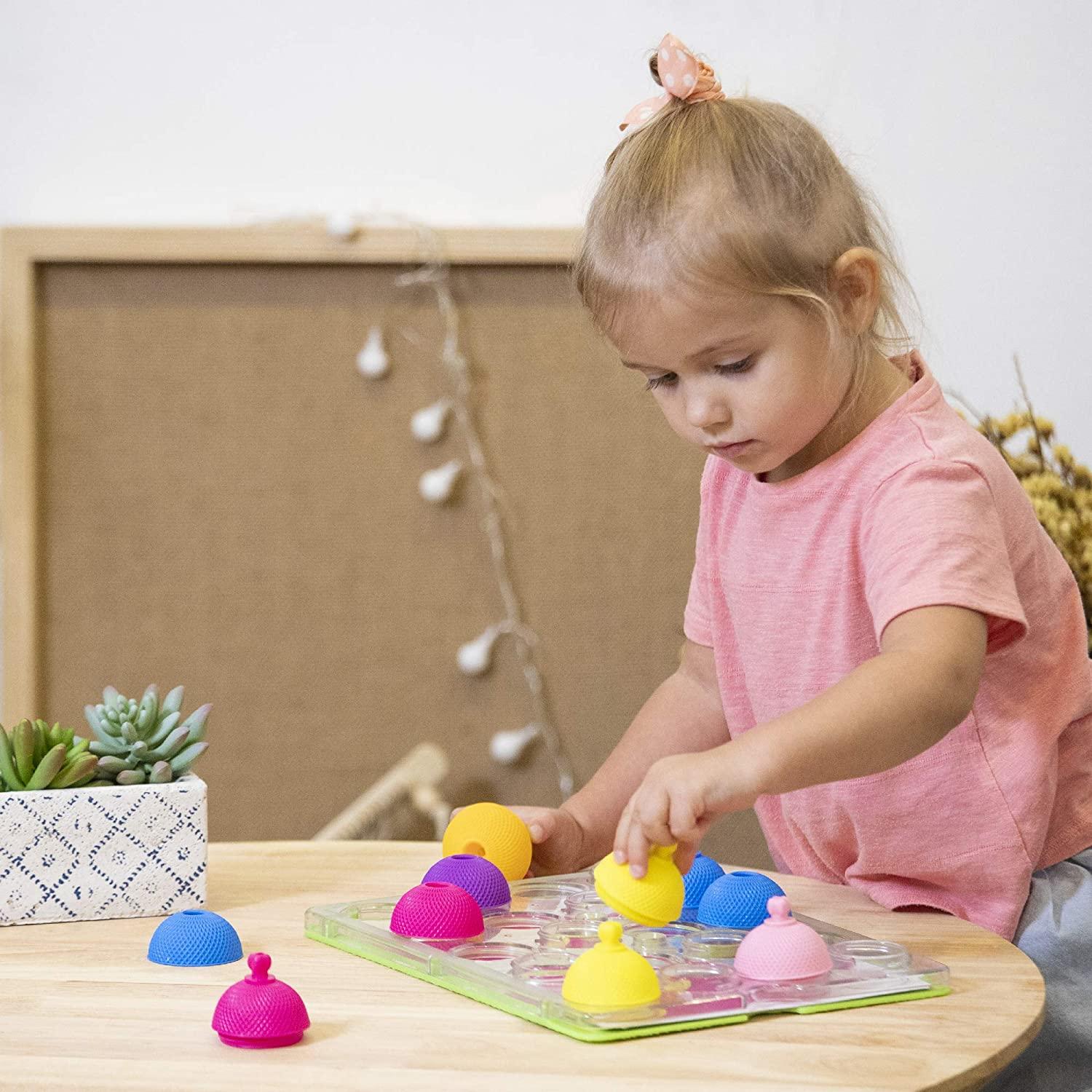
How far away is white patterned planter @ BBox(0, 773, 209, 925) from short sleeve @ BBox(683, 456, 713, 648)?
1.11 ft

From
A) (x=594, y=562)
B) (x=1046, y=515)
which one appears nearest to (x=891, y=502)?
(x=1046, y=515)

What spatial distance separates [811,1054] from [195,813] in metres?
0.33

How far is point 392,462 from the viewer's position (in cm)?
141

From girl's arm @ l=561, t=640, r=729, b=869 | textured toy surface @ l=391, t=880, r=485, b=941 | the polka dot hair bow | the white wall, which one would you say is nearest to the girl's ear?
the polka dot hair bow

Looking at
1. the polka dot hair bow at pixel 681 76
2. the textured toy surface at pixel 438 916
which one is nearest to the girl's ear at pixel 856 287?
the polka dot hair bow at pixel 681 76

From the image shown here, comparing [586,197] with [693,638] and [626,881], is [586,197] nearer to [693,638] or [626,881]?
[693,638]

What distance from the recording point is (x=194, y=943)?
1.93 ft

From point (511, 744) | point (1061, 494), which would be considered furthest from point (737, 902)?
point (511, 744)

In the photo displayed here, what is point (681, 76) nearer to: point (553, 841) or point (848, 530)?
point (848, 530)

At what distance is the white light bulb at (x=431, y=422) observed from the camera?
138 centimetres

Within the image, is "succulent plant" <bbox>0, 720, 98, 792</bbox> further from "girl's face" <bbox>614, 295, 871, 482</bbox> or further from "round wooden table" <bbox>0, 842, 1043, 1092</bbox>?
"girl's face" <bbox>614, 295, 871, 482</bbox>

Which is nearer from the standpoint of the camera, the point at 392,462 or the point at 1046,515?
the point at 1046,515

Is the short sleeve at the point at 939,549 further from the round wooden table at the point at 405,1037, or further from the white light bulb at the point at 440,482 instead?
the white light bulb at the point at 440,482

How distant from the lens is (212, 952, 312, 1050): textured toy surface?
48 cm
